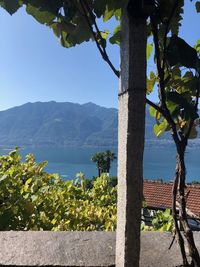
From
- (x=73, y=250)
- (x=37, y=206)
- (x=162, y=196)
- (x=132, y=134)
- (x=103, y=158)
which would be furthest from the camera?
(x=103, y=158)

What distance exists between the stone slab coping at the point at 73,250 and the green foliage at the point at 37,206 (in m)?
0.63

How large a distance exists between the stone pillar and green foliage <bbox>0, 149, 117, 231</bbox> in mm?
1214

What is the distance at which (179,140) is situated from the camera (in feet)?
4.07

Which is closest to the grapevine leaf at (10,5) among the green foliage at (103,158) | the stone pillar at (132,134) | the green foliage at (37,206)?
the stone pillar at (132,134)

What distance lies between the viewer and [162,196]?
36031 mm

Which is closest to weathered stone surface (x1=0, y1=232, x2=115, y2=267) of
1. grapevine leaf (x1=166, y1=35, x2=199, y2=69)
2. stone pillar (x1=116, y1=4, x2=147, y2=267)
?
stone pillar (x1=116, y1=4, x2=147, y2=267)

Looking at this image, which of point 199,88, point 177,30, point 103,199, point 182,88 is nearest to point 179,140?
point 199,88

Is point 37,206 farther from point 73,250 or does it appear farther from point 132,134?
point 132,134

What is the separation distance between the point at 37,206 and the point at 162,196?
34203mm

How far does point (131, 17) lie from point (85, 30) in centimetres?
27

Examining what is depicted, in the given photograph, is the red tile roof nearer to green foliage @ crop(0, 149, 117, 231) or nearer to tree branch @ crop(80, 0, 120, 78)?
green foliage @ crop(0, 149, 117, 231)

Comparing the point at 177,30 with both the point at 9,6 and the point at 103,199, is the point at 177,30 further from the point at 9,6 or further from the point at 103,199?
the point at 103,199

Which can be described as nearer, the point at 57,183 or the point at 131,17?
the point at 131,17

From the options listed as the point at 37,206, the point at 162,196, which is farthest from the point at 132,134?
the point at 162,196
